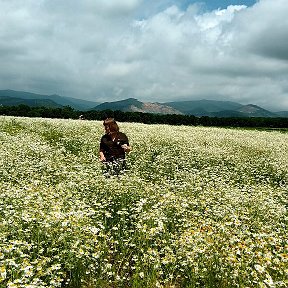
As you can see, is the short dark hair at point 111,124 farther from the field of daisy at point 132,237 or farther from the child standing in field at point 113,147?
the field of daisy at point 132,237

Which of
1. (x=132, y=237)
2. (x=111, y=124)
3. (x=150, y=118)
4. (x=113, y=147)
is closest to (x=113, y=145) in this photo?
(x=113, y=147)

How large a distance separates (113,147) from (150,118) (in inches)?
2825

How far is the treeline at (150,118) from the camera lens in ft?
224

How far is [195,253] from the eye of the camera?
19.2ft

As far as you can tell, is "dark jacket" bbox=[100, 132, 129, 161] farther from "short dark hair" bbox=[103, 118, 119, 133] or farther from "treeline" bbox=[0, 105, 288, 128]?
"treeline" bbox=[0, 105, 288, 128]

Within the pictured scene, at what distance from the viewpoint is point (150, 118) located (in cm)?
8375

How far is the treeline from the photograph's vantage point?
6812 centimetres

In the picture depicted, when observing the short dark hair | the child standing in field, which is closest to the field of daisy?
the child standing in field

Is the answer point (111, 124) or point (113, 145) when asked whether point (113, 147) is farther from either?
point (111, 124)

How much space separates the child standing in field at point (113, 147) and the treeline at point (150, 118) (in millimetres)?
55748

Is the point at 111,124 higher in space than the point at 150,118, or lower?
higher

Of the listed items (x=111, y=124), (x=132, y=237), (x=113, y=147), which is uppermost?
(x=111, y=124)

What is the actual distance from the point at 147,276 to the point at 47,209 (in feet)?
7.84

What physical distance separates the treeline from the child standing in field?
2195 inches
